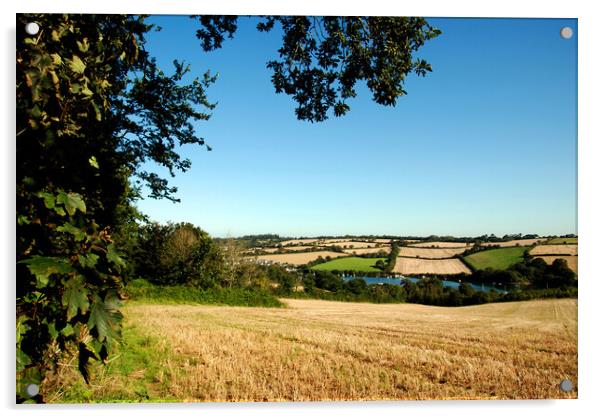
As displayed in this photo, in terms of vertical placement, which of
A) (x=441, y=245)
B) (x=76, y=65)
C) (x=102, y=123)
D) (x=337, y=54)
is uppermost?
(x=337, y=54)

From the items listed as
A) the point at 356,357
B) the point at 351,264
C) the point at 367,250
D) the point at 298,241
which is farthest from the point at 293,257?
the point at 356,357

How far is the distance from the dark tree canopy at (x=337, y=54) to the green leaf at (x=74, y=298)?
2.11 m

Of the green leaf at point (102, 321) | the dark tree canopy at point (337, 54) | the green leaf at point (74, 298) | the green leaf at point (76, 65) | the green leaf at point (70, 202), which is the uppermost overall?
the dark tree canopy at point (337, 54)

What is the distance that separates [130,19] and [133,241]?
65.2 inches

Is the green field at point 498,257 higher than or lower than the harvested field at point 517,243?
lower

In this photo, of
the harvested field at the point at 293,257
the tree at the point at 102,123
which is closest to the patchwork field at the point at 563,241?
the tree at the point at 102,123

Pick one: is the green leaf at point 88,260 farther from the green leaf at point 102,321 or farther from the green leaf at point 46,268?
the green leaf at point 102,321

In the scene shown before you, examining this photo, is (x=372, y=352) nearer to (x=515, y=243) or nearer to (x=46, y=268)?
(x=515, y=243)

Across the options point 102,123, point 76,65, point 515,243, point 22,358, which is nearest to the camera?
point 76,65

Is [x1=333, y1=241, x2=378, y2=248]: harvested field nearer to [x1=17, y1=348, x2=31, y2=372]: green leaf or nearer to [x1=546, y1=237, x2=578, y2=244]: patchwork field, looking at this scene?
[x1=546, y1=237, x2=578, y2=244]: patchwork field

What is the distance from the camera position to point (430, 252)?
3.28 meters

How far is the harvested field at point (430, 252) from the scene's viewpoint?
3.27 m

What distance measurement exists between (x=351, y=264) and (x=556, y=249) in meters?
1.61
